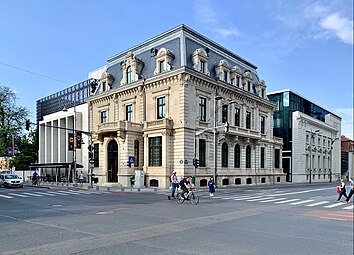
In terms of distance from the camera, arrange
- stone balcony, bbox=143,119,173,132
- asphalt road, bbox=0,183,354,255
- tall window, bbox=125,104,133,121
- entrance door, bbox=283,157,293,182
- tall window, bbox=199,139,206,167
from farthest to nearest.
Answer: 1. entrance door, bbox=283,157,293,182
2. tall window, bbox=125,104,133,121
3. tall window, bbox=199,139,206,167
4. stone balcony, bbox=143,119,173,132
5. asphalt road, bbox=0,183,354,255

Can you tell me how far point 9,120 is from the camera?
46.9 metres

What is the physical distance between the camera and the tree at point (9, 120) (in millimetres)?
38372

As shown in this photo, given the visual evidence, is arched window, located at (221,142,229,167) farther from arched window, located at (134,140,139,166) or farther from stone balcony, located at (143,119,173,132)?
arched window, located at (134,140,139,166)

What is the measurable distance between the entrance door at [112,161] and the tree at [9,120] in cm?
1231

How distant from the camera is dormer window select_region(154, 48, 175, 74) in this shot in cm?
3659

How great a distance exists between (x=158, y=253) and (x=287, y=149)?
59048 millimetres

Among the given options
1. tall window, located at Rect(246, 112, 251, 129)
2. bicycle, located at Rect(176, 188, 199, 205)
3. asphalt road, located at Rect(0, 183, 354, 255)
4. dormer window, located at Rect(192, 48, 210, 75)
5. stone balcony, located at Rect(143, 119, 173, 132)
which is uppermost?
dormer window, located at Rect(192, 48, 210, 75)

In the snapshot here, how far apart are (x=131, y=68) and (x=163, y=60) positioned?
18.4 ft

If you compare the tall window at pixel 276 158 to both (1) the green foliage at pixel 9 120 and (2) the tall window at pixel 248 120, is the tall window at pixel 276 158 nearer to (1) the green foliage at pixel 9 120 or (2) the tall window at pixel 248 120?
(2) the tall window at pixel 248 120

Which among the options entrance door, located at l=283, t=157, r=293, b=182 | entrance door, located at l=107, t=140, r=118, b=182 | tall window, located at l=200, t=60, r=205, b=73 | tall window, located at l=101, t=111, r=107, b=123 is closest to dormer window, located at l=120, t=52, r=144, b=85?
tall window, located at l=101, t=111, r=107, b=123

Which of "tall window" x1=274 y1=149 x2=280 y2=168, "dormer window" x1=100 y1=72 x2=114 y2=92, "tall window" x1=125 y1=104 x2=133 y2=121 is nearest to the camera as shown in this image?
"tall window" x1=125 y1=104 x2=133 y2=121

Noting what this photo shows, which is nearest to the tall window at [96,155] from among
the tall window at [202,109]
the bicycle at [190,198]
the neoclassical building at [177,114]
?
the neoclassical building at [177,114]

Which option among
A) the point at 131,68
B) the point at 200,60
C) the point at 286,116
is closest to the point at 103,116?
the point at 131,68

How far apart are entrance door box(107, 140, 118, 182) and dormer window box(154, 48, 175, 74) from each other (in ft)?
33.4
